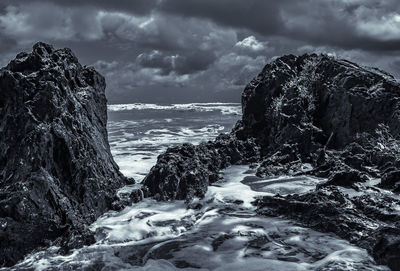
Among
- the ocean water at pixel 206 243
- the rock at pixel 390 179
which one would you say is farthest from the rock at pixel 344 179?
the ocean water at pixel 206 243

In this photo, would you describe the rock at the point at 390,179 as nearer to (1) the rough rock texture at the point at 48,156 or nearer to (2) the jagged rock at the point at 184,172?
(2) the jagged rock at the point at 184,172

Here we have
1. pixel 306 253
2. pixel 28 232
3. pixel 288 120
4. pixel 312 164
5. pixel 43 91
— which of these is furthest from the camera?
pixel 288 120

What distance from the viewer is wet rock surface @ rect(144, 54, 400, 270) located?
20.2 meters

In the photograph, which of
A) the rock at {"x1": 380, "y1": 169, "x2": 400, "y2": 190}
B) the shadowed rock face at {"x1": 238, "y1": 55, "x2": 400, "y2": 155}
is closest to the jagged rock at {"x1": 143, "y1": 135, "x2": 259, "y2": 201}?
the shadowed rock face at {"x1": 238, "y1": 55, "x2": 400, "y2": 155}

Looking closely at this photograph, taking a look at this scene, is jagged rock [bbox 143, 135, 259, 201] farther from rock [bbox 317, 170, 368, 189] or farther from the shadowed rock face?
rock [bbox 317, 170, 368, 189]

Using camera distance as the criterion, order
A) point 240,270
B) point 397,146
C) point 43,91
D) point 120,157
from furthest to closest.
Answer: point 120,157, point 397,146, point 43,91, point 240,270

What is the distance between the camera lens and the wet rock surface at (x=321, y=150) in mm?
20234

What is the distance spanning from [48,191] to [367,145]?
82.1ft

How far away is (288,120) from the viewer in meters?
37.2

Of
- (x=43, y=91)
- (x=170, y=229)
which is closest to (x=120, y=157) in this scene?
(x=43, y=91)

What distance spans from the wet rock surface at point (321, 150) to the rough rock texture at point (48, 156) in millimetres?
5011

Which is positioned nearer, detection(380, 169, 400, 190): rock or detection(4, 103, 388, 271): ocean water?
detection(4, 103, 388, 271): ocean water

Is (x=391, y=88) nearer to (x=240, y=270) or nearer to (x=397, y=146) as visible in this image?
(x=397, y=146)

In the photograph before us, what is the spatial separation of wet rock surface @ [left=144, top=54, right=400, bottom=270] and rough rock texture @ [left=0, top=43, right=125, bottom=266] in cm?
501
